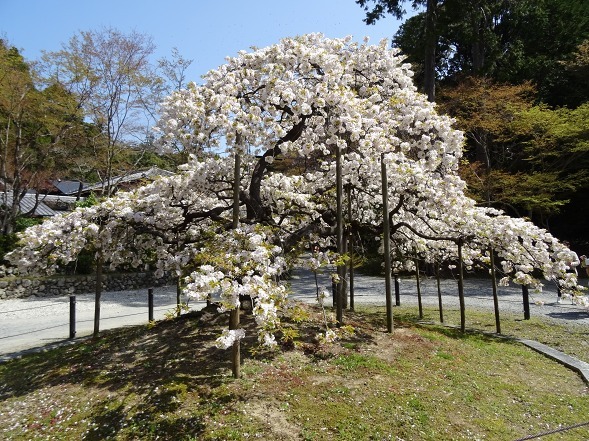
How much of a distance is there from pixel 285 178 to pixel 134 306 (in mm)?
8725

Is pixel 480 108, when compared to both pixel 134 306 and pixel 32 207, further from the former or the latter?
pixel 32 207

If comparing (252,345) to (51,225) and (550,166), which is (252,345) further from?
(550,166)

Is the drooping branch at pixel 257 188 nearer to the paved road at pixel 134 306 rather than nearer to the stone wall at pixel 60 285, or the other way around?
the paved road at pixel 134 306

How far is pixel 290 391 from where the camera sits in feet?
16.1

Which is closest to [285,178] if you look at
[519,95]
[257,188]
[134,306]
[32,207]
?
[257,188]

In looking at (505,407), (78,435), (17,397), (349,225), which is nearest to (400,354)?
(505,407)

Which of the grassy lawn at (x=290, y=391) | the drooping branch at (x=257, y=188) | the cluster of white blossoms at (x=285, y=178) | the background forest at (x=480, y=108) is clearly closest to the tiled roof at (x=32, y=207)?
the background forest at (x=480, y=108)

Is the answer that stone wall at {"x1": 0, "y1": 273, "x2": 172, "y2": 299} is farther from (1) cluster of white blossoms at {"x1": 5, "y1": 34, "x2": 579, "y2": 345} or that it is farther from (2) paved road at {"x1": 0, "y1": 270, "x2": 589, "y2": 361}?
(1) cluster of white blossoms at {"x1": 5, "y1": 34, "x2": 579, "y2": 345}

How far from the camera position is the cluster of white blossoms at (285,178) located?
19.5 feet

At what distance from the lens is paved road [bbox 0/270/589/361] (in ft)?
32.9

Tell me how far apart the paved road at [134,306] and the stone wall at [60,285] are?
1.50 feet

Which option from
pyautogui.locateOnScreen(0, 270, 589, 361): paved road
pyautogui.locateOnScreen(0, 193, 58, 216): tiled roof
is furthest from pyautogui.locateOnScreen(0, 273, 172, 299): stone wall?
pyautogui.locateOnScreen(0, 193, 58, 216): tiled roof

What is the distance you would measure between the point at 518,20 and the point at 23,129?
2753 cm

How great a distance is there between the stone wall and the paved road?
457mm
